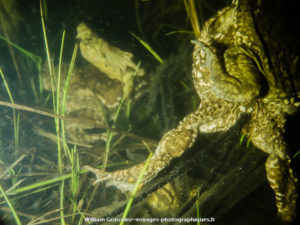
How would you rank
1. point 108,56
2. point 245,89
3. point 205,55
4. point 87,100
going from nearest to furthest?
point 245,89 → point 205,55 → point 108,56 → point 87,100

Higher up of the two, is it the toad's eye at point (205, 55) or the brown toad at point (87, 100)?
the toad's eye at point (205, 55)

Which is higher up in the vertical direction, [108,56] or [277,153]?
[108,56]

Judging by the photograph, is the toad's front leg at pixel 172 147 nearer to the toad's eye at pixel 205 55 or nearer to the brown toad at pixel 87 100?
the toad's eye at pixel 205 55

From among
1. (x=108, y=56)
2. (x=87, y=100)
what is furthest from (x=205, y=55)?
(x=87, y=100)

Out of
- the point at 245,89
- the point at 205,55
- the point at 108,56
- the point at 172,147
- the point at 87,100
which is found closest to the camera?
the point at 245,89

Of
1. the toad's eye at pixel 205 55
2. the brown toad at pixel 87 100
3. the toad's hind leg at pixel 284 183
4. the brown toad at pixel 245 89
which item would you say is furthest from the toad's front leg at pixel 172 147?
the brown toad at pixel 87 100

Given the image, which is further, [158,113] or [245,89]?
[158,113]

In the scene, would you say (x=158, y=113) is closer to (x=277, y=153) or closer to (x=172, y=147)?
(x=172, y=147)

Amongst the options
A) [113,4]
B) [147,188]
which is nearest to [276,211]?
[147,188]
